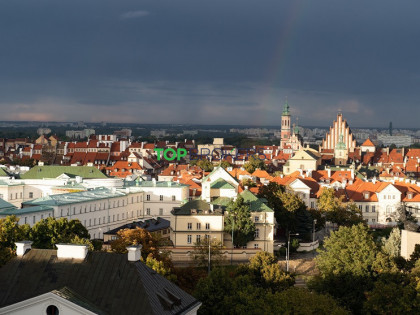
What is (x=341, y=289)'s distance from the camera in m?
42.2

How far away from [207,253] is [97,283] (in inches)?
1170

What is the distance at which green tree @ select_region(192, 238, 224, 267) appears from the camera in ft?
179

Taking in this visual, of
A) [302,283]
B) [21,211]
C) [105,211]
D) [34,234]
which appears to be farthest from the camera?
[105,211]

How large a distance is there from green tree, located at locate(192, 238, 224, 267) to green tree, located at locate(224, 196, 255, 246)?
11.4 feet

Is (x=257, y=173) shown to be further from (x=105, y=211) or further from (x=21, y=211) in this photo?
(x=21, y=211)

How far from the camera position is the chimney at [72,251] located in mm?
27212

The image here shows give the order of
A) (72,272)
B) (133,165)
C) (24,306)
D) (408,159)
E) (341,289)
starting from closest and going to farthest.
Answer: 1. (24,306)
2. (72,272)
3. (341,289)
4. (133,165)
5. (408,159)

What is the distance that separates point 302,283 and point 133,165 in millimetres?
84732

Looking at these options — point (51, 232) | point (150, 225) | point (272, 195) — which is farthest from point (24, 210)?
point (272, 195)

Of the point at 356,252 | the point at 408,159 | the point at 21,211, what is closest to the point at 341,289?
the point at 356,252

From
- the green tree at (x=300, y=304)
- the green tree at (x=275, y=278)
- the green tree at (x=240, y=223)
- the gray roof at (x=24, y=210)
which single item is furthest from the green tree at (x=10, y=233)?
the green tree at (x=240, y=223)

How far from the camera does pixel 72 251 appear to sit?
27.3 m

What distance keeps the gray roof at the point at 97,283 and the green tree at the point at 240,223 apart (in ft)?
109

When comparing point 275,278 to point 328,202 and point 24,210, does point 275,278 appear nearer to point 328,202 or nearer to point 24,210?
point 24,210
